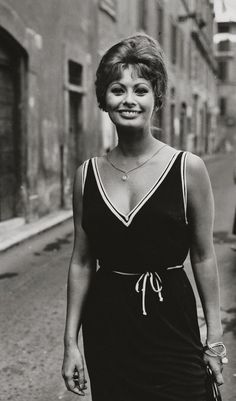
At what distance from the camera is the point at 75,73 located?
12.6 metres

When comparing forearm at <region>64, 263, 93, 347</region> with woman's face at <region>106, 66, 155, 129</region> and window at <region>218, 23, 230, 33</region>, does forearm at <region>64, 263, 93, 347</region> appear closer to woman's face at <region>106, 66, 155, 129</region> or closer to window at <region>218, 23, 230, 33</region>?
woman's face at <region>106, 66, 155, 129</region>

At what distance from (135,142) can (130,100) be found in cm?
14

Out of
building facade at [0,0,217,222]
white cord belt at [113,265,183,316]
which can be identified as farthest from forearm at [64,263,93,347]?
building facade at [0,0,217,222]

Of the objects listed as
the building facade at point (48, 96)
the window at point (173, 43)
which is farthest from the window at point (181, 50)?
the building facade at point (48, 96)

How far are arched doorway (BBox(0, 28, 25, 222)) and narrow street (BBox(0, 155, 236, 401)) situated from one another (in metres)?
1.13

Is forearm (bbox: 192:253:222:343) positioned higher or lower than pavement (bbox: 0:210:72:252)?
higher

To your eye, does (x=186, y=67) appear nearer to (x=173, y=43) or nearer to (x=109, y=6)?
(x=173, y=43)

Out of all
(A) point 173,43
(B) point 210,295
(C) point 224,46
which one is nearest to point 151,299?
(B) point 210,295

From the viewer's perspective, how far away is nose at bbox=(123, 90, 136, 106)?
6.11 feet

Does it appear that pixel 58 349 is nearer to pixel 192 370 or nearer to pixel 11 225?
pixel 192 370

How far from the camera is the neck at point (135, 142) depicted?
1.93 meters

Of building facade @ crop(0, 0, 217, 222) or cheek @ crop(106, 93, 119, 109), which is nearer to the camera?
cheek @ crop(106, 93, 119, 109)

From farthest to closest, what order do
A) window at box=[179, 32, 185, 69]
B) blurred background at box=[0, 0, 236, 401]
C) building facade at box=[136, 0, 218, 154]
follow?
1. window at box=[179, 32, 185, 69]
2. building facade at box=[136, 0, 218, 154]
3. blurred background at box=[0, 0, 236, 401]

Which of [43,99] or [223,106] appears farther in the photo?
[223,106]
